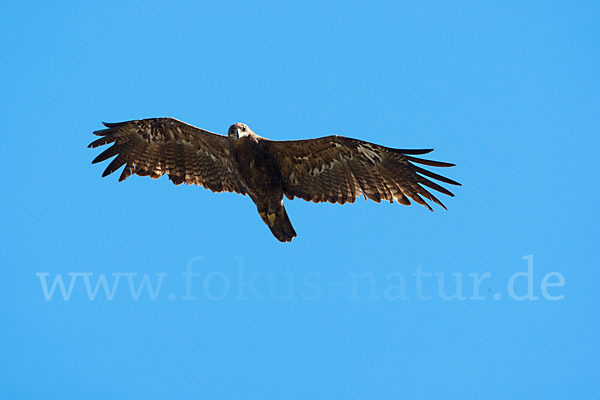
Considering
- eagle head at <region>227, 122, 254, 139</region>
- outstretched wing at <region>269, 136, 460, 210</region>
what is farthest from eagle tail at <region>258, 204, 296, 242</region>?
eagle head at <region>227, 122, 254, 139</region>

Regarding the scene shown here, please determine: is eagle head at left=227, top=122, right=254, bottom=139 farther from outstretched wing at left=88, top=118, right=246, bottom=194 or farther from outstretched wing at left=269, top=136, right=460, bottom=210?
outstretched wing at left=88, top=118, right=246, bottom=194

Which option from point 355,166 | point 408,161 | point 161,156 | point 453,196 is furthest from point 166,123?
point 453,196

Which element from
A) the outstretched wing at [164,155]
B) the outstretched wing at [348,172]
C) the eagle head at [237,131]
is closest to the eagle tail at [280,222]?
→ the outstretched wing at [348,172]

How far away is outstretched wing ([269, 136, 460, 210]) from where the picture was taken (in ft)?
32.8

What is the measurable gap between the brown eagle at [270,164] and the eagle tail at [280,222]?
0.6 inches

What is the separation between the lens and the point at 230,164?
10.6m

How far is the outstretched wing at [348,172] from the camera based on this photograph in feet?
32.8

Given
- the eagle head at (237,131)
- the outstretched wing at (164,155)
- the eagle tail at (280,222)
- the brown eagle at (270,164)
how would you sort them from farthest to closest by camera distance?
the outstretched wing at (164,155) → the eagle tail at (280,222) → the brown eagle at (270,164) → the eagle head at (237,131)

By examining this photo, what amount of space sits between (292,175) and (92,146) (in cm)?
326

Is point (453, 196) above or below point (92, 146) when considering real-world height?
below

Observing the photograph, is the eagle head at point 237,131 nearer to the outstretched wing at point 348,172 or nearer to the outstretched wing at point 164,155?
the outstretched wing at point 348,172

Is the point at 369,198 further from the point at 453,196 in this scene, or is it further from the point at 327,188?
the point at 453,196

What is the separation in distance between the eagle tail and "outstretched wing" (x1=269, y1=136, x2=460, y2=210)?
374 mm

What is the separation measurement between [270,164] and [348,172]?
1.18 m
